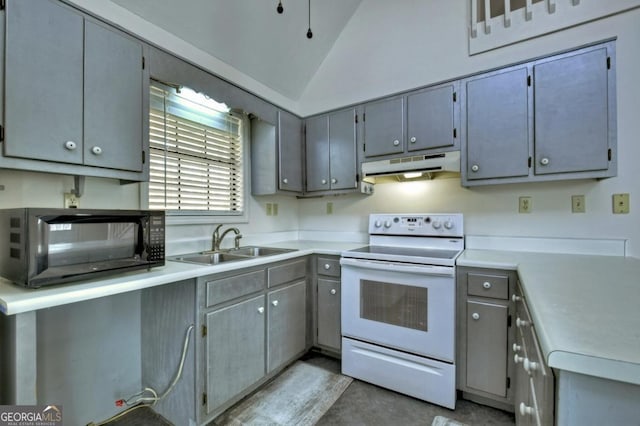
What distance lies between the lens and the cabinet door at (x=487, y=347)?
5.50 feet

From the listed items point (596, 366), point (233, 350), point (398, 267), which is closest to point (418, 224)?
point (398, 267)

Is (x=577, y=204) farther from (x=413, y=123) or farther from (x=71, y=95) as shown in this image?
(x=71, y=95)

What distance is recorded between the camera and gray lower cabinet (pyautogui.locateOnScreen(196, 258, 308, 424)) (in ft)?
5.04

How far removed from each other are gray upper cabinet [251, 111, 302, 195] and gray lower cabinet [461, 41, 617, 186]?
1.48 metres

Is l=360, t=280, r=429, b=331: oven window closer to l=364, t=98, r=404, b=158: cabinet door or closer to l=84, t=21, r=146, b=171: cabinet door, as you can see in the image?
l=364, t=98, r=404, b=158: cabinet door

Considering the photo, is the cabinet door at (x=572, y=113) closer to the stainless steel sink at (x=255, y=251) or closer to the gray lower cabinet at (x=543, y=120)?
the gray lower cabinet at (x=543, y=120)

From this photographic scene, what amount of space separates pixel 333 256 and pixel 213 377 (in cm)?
115

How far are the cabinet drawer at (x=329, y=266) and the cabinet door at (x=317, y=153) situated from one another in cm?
75

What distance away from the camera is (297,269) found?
7.26 ft

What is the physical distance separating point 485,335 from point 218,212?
2.11 metres

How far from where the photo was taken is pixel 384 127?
2.38 metres

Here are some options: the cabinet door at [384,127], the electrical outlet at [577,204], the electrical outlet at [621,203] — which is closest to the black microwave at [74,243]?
A: the cabinet door at [384,127]

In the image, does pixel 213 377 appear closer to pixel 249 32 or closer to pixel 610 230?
pixel 249 32

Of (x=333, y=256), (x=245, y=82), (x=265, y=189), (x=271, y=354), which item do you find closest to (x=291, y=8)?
(x=245, y=82)
